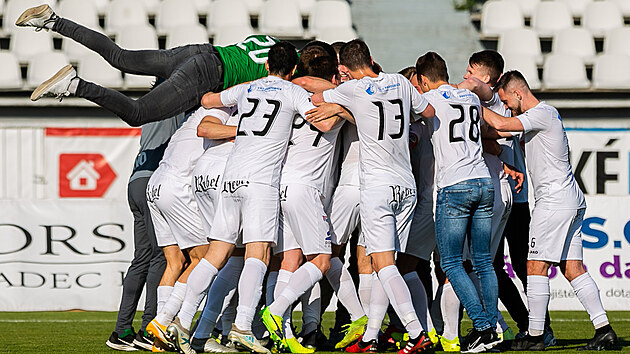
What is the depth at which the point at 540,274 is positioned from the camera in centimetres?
753

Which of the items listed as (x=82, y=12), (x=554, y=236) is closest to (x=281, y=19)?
(x=82, y=12)

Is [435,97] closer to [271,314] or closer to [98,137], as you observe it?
[271,314]

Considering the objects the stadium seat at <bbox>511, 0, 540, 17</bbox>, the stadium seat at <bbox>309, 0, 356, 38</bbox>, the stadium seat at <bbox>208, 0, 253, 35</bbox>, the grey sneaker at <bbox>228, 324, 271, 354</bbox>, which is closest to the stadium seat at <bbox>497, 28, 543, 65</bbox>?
the stadium seat at <bbox>511, 0, 540, 17</bbox>

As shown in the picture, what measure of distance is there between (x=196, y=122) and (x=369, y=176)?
64.5 inches

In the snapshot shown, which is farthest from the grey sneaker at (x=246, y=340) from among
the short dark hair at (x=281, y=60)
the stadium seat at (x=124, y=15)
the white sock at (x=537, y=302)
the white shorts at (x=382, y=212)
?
the stadium seat at (x=124, y=15)

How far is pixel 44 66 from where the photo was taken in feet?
49.5

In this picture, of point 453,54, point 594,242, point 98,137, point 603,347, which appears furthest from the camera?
point 453,54

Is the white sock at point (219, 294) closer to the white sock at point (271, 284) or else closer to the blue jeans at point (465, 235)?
the white sock at point (271, 284)

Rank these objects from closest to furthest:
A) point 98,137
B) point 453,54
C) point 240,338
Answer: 1. point 240,338
2. point 98,137
3. point 453,54

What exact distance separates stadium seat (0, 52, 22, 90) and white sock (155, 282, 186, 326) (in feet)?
25.7

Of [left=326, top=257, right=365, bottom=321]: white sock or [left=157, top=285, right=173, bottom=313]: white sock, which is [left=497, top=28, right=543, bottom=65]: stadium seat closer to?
[left=326, top=257, right=365, bottom=321]: white sock

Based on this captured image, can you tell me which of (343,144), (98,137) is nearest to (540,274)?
(343,144)

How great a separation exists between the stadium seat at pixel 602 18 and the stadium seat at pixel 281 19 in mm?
5138

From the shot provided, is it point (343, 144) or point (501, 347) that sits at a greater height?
point (343, 144)
